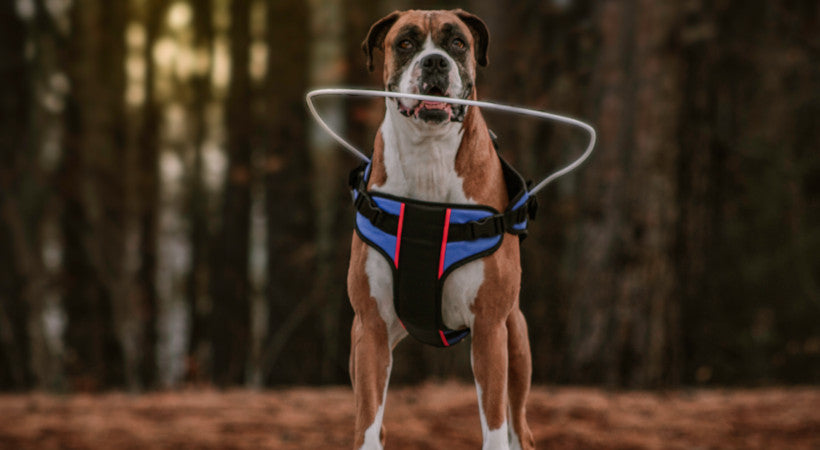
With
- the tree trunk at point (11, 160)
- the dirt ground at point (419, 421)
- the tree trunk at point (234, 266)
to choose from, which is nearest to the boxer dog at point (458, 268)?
the dirt ground at point (419, 421)

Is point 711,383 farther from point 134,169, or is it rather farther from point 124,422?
point 134,169

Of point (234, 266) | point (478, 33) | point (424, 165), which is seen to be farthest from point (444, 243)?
point (234, 266)

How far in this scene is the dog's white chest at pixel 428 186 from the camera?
313cm

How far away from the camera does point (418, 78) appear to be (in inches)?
117

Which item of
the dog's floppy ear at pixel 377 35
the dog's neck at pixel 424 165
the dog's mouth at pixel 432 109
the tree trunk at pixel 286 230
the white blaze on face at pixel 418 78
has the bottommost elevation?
the tree trunk at pixel 286 230

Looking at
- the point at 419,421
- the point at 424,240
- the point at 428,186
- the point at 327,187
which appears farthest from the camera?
the point at 327,187

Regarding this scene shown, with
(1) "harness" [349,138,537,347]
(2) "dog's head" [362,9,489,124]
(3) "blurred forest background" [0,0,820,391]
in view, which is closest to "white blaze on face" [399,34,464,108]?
(2) "dog's head" [362,9,489,124]

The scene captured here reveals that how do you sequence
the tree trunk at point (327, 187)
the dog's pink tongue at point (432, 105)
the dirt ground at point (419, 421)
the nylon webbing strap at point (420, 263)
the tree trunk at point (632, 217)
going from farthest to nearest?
the tree trunk at point (327, 187), the tree trunk at point (632, 217), the dirt ground at point (419, 421), the nylon webbing strap at point (420, 263), the dog's pink tongue at point (432, 105)

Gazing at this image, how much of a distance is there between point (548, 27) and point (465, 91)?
185 inches

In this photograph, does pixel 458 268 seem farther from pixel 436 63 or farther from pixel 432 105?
pixel 436 63

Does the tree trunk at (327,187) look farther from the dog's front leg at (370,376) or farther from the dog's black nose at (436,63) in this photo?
the dog's black nose at (436,63)

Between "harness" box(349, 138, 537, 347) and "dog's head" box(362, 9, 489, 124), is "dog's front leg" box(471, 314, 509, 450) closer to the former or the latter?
"harness" box(349, 138, 537, 347)

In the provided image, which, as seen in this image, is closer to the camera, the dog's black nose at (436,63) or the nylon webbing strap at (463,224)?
the dog's black nose at (436,63)

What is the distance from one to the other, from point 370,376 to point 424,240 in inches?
24.2
